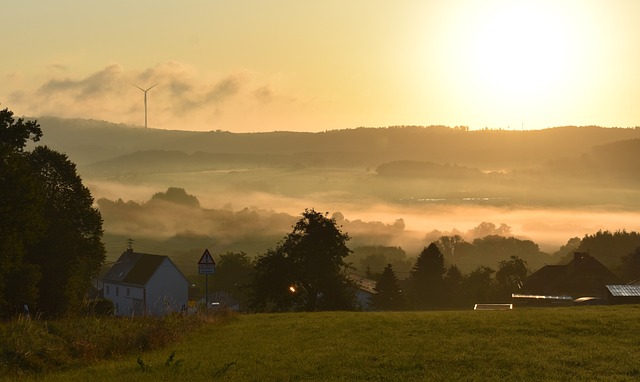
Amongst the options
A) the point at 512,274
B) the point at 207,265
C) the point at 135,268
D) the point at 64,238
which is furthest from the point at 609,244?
the point at 207,265

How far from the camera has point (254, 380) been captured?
20.9m

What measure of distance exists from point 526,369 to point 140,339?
12438mm

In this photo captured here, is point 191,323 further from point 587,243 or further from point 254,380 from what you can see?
point 587,243

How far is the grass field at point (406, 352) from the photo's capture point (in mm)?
21109

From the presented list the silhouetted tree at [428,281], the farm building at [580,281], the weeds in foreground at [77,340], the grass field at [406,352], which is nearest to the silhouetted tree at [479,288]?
the silhouetted tree at [428,281]

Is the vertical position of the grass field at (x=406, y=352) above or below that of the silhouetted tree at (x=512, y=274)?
above

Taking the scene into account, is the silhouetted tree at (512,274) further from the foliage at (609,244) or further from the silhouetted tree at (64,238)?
the silhouetted tree at (64,238)

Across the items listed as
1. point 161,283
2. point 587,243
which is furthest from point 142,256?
point 587,243

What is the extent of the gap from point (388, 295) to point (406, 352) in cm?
9322

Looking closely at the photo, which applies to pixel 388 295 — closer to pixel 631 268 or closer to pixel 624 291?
pixel 631 268

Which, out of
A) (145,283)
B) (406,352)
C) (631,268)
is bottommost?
(631,268)

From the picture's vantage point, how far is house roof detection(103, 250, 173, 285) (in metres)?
117

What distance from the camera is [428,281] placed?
5399 inches

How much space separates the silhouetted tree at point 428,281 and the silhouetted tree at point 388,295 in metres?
16.4
